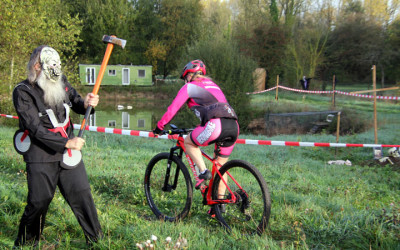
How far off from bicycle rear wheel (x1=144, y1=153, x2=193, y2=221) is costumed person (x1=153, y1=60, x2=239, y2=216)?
36 cm

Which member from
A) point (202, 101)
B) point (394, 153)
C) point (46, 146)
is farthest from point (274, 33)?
point (46, 146)

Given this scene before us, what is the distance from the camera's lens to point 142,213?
4492 mm

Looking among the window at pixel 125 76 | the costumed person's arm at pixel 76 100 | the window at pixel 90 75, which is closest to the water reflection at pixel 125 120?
the window at pixel 90 75

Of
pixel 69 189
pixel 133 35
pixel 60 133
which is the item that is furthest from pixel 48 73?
pixel 133 35

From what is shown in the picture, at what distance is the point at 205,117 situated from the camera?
3.90 metres

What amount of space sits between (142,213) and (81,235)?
1.02 metres

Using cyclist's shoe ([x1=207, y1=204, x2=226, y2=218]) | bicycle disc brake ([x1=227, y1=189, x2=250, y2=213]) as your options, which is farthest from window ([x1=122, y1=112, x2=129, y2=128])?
bicycle disc brake ([x1=227, y1=189, x2=250, y2=213])

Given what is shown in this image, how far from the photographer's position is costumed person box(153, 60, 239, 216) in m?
3.87

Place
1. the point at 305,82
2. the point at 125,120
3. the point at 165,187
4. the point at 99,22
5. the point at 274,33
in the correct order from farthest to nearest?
1. the point at 99,22
2. the point at 274,33
3. the point at 305,82
4. the point at 125,120
5. the point at 165,187

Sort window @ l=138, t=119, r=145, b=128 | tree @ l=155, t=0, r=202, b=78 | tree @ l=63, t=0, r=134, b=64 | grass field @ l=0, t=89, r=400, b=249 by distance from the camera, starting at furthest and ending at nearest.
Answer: tree @ l=155, t=0, r=202, b=78, tree @ l=63, t=0, r=134, b=64, window @ l=138, t=119, r=145, b=128, grass field @ l=0, t=89, r=400, b=249

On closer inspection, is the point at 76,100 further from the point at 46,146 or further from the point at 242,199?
the point at 242,199

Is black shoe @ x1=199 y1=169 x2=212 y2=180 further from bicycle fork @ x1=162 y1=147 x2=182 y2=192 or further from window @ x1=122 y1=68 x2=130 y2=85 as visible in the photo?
window @ x1=122 y1=68 x2=130 y2=85

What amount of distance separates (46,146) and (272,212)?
2.58 m

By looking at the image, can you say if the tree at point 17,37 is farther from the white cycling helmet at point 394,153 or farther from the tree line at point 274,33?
the tree line at point 274,33
